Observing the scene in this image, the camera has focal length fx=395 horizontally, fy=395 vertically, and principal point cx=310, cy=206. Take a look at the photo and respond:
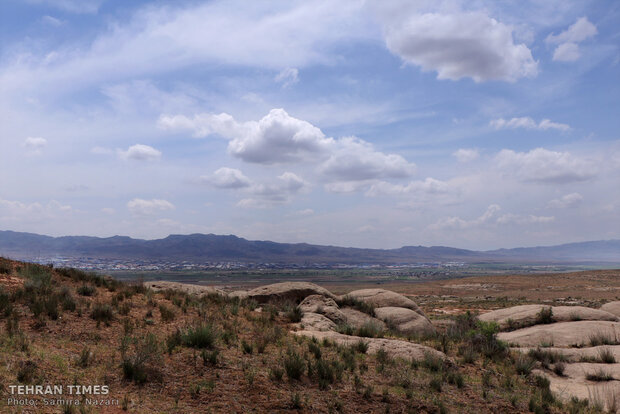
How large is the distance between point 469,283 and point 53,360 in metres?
88.5

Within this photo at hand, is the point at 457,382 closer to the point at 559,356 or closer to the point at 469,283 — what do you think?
the point at 559,356

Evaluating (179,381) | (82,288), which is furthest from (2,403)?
(82,288)

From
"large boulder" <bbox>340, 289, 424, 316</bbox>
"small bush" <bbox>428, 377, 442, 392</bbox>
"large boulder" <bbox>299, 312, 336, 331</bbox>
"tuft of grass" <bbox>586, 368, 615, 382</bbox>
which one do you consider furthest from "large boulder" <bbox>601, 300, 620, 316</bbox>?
"small bush" <bbox>428, 377, 442, 392</bbox>

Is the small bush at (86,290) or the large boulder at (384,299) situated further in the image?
the large boulder at (384,299)

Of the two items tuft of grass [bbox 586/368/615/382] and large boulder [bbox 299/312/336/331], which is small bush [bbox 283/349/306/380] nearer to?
large boulder [bbox 299/312/336/331]

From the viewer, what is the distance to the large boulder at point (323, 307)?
63.8 feet

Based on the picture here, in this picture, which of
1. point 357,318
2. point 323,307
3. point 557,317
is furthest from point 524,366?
point 557,317

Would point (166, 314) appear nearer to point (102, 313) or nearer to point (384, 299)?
point (102, 313)

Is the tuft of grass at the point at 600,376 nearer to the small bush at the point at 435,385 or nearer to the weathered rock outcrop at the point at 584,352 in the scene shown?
the weathered rock outcrop at the point at 584,352

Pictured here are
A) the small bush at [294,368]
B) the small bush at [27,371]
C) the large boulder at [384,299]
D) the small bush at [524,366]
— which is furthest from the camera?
the large boulder at [384,299]

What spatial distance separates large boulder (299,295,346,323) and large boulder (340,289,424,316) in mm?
2268

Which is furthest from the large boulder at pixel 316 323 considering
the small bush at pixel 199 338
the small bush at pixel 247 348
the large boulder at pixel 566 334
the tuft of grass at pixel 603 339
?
the tuft of grass at pixel 603 339

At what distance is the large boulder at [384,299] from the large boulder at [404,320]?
5.78 feet

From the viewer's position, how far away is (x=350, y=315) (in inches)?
836
